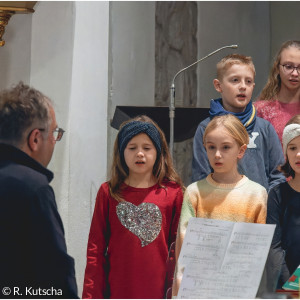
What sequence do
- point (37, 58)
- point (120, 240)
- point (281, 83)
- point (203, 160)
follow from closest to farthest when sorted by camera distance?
1. point (120, 240)
2. point (203, 160)
3. point (281, 83)
4. point (37, 58)

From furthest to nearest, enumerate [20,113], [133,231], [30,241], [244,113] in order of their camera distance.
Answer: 1. [244,113]
2. [133,231]
3. [20,113]
4. [30,241]

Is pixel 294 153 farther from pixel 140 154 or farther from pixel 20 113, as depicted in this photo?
pixel 20 113

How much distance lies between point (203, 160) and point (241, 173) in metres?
0.20

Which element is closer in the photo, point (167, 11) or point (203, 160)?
point (203, 160)

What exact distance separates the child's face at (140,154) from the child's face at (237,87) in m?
0.57

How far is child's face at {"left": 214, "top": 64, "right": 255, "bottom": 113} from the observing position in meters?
4.20

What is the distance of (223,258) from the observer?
263 cm

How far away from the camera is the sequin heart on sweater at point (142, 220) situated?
12.5 ft

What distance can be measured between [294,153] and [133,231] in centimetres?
83

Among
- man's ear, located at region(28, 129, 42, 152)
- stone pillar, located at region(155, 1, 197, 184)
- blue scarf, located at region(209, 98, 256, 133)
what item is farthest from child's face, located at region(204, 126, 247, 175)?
stone pillar, located at region(155, 1, 197, 184)

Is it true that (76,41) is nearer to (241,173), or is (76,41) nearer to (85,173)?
(85,173)

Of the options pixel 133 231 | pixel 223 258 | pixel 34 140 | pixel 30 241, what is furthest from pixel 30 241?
pixel 133 231

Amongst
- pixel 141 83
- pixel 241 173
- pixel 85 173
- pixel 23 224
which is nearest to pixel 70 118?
pixel 85 173

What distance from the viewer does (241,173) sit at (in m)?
4.05
